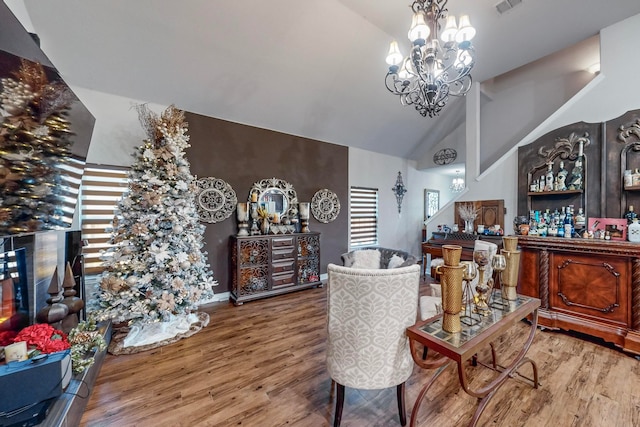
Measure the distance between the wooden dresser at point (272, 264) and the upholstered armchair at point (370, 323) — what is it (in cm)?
252

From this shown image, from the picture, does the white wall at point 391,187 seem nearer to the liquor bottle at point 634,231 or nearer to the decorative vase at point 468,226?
the decorative vase at point 468,226

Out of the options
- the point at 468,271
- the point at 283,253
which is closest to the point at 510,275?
the point at 468,271

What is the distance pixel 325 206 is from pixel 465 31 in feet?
11.3

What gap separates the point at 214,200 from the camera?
3.84 m

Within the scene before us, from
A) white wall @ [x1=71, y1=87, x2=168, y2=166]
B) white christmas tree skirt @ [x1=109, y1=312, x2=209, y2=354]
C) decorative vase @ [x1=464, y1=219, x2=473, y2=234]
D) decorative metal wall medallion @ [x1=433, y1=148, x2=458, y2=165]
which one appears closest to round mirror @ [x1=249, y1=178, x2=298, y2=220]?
white wall @ [x1=71, y1=87, x2=168, y2=166]

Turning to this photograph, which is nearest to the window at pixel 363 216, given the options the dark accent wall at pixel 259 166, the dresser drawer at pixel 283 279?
the dark accent wall at pixel 259 166

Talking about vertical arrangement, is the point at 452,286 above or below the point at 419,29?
below

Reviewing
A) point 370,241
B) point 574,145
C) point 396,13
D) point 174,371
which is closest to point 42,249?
point 174,371

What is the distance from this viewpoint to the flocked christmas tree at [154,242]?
256 cm

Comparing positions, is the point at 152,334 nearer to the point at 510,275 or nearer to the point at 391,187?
the point at 510,275

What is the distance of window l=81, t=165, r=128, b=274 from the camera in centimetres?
304

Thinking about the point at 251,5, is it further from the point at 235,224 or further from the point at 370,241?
the point at 370,241

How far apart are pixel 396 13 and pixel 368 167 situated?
3.06m

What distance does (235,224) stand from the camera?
406 cm
